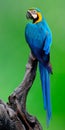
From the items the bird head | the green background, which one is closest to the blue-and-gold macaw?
the bird head

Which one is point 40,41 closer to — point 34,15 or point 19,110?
point 34,15

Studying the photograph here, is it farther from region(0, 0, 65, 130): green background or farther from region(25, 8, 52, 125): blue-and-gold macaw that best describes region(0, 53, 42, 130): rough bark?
region(0, 0, 65, 130): green background

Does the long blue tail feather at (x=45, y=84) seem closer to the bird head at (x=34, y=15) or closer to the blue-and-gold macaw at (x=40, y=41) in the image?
the blue-and-gold macaw at (x=40, y=41)

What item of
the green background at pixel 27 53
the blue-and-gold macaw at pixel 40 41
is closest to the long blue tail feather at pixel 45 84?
the blue-and-gold macaw at pixel 40 41

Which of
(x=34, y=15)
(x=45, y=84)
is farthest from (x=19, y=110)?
(x=34, y=15)

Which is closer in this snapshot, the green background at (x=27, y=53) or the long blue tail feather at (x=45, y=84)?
the long blue tail feather at (x=45, y=84)
